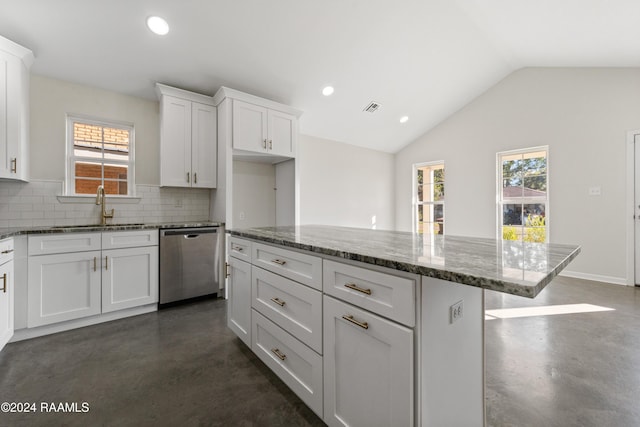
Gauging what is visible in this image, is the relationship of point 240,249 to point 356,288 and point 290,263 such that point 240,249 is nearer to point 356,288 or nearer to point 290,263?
point 290,263

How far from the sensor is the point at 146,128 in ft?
10.9

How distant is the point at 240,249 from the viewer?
6.70ft

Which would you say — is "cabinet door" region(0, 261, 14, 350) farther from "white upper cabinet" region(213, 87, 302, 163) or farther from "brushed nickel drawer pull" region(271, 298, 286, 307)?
"white upper cabinet" region(213, 87, 302, 163)

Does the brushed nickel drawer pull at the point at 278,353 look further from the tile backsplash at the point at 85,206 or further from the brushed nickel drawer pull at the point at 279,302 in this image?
the tile backsplash at the point at 85,206

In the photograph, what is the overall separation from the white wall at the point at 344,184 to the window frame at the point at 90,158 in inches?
88.9

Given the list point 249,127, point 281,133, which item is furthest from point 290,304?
point 281,133

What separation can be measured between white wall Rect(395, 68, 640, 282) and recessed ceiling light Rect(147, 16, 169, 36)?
4905mm

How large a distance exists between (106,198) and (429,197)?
5523 mm

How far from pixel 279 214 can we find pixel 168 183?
1583 millimetres

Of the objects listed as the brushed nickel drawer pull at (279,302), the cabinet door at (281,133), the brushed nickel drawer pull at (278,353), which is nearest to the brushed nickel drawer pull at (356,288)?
the brushed nickel drawer pull at (279,302)

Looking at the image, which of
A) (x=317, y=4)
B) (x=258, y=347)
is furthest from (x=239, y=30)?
(x=258, y=347)

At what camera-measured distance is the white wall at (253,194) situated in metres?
4.00

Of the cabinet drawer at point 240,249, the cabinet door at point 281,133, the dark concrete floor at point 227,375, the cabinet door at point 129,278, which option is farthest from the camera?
the cabinet door at point 281,133

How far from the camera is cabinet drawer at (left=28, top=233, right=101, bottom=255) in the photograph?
2275mm
